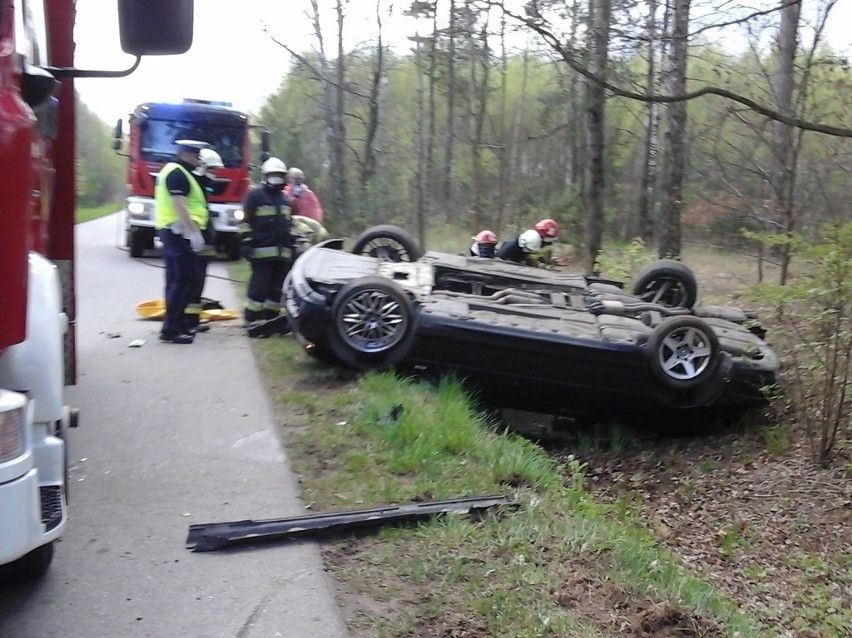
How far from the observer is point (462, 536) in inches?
165

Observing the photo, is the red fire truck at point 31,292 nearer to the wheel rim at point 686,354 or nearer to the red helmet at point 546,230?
the wheel rim at point 686,354

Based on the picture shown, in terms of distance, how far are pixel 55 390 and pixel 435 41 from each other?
1770 cm

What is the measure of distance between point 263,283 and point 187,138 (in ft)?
27.9

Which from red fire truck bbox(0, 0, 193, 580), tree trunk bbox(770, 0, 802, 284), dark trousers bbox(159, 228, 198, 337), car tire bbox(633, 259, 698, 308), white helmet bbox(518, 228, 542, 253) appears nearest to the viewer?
red fire truck bbox(0, 0, 193, 580)

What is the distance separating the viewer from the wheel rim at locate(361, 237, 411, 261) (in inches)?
393

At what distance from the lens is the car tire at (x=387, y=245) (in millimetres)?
9883

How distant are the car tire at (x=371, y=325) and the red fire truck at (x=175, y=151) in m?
10.0

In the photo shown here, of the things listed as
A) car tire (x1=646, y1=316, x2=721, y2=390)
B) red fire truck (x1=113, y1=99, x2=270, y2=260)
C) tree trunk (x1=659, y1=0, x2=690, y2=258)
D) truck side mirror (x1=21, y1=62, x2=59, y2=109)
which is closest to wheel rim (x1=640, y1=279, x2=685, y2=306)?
car tire (x1=646, y1=316, x2=721, y2=390)

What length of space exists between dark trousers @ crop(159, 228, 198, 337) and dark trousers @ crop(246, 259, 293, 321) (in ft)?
3.04

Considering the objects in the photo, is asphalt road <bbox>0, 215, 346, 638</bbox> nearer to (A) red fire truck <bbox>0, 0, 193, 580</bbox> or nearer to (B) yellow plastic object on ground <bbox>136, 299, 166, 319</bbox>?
(A) red fire truck <bbox>0, 0, 193, 580</bbox>

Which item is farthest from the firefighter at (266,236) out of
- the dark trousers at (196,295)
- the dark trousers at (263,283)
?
the dark trousers at (196,295)

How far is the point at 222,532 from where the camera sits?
4.23 metres

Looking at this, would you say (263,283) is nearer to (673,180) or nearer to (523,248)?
(523,248)

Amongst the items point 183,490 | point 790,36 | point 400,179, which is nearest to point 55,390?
point 183,490
